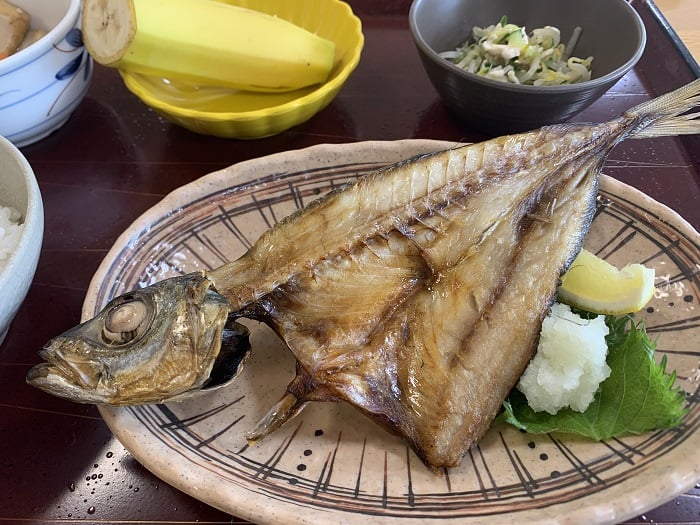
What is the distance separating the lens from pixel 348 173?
2107 mm

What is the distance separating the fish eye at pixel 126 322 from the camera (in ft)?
4.60

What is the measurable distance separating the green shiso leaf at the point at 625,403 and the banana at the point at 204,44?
1631mm

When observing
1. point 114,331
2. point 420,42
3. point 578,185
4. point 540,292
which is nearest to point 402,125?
point 420,42

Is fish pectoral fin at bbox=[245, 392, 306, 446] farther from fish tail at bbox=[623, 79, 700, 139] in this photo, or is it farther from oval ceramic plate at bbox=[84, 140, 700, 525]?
fish tail at bbox=[623, 79, 700, 139]

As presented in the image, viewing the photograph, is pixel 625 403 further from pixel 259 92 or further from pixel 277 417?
pixel 259 92

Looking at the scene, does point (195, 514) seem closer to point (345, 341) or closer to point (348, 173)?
point (345, 341)

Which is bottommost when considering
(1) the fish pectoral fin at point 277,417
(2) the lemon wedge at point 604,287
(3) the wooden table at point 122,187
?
(3) the wooden table at point 122,187

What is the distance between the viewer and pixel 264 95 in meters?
2.65

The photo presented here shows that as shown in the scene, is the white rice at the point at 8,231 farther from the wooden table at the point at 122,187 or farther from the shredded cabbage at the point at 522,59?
the shredded cabbage at the point at 522,59

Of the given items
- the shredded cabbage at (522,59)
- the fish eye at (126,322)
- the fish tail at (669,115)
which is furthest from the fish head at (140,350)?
the shredded cabbage at (522,59)

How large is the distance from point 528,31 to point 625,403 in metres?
1.86

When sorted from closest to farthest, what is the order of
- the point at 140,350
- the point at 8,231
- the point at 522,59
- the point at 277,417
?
the point at 140,350 → the point at 277,417 → the point at 8,231 → the point at 522,59

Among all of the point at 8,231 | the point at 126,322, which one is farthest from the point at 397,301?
the point at 8,231

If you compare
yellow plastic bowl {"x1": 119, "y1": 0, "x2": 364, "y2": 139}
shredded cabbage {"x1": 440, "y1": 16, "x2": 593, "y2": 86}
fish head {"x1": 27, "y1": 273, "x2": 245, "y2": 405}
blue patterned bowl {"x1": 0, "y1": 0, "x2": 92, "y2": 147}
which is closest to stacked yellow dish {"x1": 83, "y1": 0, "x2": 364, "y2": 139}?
yellow plastic bowl {"x1": 119, "y1": 0, "x2": 364, "y2": 139}
